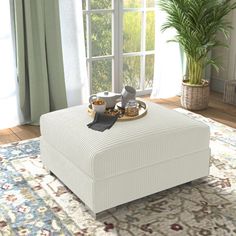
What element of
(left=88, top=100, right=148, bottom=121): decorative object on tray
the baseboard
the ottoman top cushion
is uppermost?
(left=88, top=100, right=148, bottom=121): decorative object on tray

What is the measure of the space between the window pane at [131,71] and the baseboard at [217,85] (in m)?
0.96

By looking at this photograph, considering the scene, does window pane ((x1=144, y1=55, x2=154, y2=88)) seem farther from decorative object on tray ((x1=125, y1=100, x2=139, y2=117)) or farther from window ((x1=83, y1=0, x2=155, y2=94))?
decorative object on tray ((x1=125, y1=100, x2=139, y2=117))

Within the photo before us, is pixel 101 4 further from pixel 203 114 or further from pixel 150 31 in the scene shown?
pixel 203 114

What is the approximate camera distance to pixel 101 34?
14.4ft

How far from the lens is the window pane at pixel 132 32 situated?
4.52 meters

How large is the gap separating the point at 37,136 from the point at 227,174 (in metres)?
1.67

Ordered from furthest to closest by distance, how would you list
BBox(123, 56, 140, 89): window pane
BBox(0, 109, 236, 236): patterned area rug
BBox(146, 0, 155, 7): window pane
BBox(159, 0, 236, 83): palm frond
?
BBox(123, 56, 140, 89): window pane, BBox(146, 0, 155, 7): window pane, BBox(159, 0, 236, 83): palm frond, BBox(0, 109, 236, 236): patterned area rug

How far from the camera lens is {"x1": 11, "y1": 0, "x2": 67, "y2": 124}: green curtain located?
12.0 feet

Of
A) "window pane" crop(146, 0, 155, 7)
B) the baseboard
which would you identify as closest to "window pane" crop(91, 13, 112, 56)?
"window pane" crop(146, 0, 155, 7)

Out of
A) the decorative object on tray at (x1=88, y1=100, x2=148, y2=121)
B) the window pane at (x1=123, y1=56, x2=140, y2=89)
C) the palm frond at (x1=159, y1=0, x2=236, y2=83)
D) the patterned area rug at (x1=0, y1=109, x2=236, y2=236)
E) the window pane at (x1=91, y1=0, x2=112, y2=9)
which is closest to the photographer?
the patterned area rug at (x1=0, y1=109, x2=236, y2=236)

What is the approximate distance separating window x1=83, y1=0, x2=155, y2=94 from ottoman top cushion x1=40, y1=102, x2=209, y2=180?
1.68 metres

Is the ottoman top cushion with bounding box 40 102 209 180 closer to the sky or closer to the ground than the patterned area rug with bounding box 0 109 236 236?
closer to the sky

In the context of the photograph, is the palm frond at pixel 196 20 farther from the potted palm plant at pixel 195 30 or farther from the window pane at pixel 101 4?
the window pane at pixel 101 4

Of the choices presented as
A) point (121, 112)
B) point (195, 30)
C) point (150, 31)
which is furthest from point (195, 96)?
point (121, 112)
